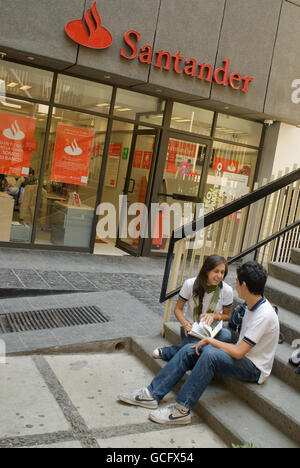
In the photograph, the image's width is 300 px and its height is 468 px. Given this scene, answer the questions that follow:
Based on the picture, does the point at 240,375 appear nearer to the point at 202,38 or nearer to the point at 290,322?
the point at 290,322

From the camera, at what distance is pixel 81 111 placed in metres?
8.91

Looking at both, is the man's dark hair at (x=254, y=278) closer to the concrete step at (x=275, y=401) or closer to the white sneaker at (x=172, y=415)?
the concrete step at (x=275, y=401)

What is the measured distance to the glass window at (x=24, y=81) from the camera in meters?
8.22

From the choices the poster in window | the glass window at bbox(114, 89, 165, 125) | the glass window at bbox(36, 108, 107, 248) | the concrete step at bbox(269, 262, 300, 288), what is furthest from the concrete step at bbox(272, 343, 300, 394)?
the poster in window

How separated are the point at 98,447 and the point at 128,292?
3791 millimetres

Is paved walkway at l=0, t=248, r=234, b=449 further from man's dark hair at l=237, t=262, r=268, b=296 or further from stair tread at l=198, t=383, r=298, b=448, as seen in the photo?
man's dark hair at l=237, t=262, r=268, b=296

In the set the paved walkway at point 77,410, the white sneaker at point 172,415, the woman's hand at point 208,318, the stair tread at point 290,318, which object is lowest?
the paved walkway at point 77,410

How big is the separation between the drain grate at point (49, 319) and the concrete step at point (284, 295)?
1.90m

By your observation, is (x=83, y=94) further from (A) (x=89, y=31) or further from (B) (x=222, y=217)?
(B) (x=222, y=217)

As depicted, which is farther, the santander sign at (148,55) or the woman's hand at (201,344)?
the santander sign at (148,55)

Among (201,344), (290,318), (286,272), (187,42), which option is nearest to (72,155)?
(187,42)

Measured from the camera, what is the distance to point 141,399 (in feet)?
12.9

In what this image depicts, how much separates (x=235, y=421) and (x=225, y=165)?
770 cm

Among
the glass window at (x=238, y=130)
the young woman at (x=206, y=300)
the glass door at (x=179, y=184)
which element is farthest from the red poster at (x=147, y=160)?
the young woman at (x=206, y=300)
